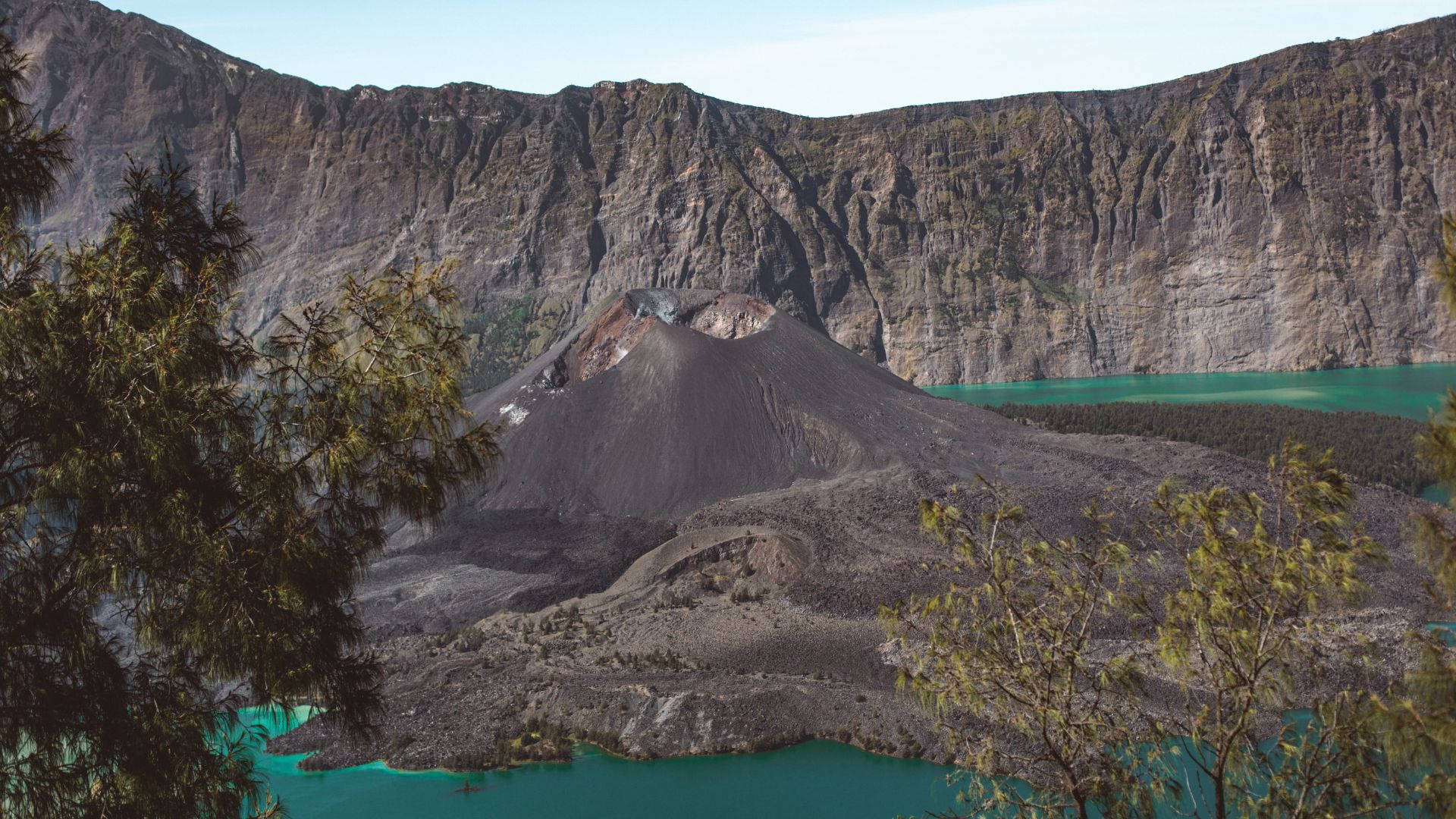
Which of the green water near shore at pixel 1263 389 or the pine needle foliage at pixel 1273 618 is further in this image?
the green water near shore at pixel 1263 389

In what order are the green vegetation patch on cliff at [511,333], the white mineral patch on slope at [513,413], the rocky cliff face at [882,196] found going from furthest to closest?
the rocky cliff face at [882,196], the green vegetation patch on cliff at [511,333], the white mineral patch on slope at [513,413]

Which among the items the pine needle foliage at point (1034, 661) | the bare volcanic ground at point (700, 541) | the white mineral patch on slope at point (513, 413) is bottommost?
the bare volcanic ground at point (700, 541)

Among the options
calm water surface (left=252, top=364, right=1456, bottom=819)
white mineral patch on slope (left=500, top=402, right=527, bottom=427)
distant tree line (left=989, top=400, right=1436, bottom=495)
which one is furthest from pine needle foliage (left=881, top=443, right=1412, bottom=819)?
distant tree line (left=989, top=400, right=1436, bottom=495)

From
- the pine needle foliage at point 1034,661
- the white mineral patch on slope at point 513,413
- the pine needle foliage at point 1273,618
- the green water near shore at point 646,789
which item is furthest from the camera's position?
the white mineral patch on slope at point 513,413

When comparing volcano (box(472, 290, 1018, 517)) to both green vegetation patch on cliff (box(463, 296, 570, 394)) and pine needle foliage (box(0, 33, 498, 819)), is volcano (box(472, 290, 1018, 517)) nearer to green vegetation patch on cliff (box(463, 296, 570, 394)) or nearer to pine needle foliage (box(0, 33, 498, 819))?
pine needle foliage (box(0, 33, 498, 819))

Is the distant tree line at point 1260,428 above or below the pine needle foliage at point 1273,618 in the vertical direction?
below

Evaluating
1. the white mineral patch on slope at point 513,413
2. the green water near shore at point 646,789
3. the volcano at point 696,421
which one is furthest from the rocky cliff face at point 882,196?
the green water near shore at point 646,789

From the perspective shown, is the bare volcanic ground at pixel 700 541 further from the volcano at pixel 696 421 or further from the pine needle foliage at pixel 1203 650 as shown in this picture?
the pine needle foliage at pixel 1203 650

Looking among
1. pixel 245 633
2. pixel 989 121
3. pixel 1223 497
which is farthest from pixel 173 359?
pixel 989 121
